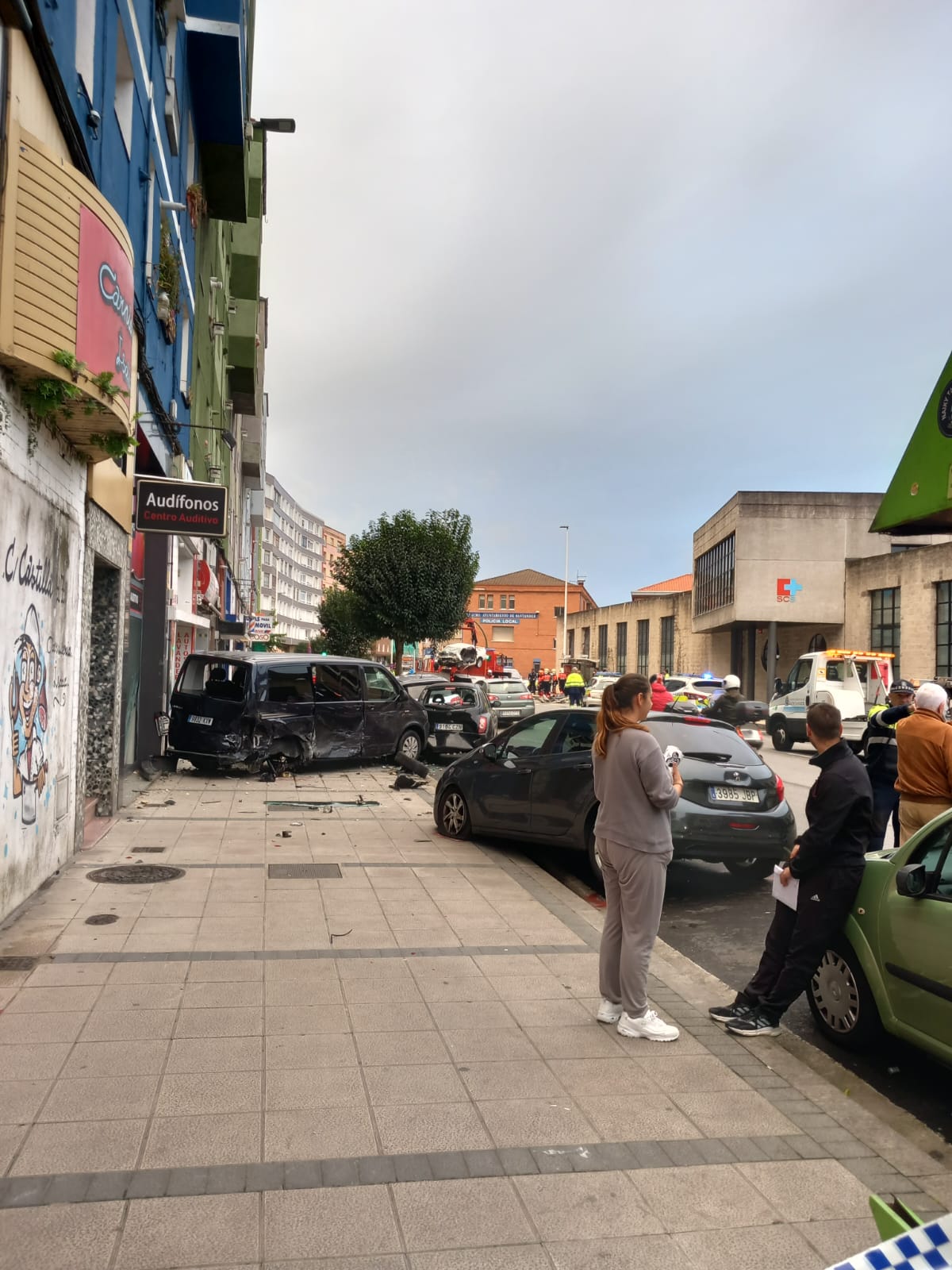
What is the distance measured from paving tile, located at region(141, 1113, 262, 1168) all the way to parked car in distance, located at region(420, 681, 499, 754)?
15.0m

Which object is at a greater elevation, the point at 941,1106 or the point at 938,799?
the point at 938,799

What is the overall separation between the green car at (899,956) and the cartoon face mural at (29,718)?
493 centimetres

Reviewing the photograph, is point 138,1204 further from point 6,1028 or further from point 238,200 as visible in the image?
point 238,200

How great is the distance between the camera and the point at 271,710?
15.0m

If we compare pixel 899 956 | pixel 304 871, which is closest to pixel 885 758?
pixel 899 956

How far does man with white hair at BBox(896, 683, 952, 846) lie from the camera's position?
712 cm

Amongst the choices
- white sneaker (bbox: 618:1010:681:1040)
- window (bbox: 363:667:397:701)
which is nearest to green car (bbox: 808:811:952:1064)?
white sneaker (bbox: 618:1010:681:1040)

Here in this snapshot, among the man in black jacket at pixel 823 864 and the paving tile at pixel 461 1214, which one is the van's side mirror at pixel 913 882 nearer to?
the man in black jacket at pixel 823 864

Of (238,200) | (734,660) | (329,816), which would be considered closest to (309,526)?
(734,660)

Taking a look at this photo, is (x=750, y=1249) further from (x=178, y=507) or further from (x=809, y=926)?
(x=178, y=507)

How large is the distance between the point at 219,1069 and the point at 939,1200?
2774 millimetres

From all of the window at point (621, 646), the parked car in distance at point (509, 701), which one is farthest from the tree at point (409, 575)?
the window at point (621, 646)

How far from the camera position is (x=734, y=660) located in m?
49.8

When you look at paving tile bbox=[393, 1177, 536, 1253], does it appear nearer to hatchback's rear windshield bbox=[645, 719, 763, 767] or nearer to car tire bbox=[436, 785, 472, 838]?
hatchback's rear windshield bbox=[645, 719, 763, 767]
